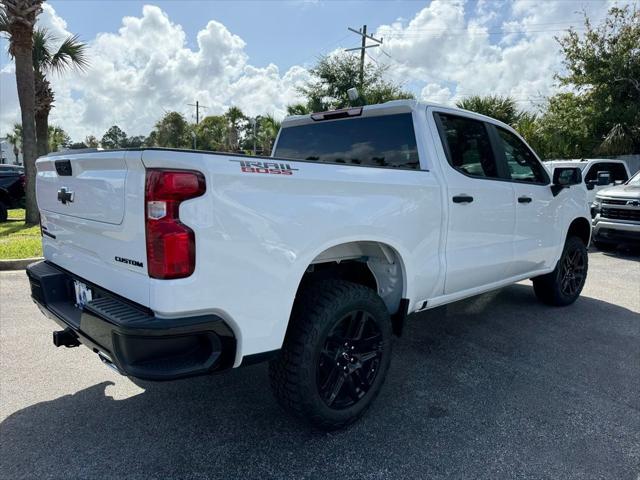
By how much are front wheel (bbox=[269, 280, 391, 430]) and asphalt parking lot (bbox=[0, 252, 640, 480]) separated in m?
0.21

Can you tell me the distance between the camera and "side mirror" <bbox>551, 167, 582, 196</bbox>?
14.7 feet

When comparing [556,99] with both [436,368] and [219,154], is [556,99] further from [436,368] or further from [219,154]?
[219,154]

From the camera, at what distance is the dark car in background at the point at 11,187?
43.1 ft

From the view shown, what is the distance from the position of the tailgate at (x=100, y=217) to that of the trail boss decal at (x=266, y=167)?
17.1 inches

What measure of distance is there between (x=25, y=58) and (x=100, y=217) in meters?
10.3

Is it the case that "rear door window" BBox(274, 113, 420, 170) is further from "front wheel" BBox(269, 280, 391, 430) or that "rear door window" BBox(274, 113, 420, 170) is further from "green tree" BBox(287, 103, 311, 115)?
"green tree" BBox(287, 103, 311, 115)

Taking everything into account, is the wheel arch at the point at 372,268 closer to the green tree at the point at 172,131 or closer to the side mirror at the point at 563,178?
the side mirror at the point at 563,178

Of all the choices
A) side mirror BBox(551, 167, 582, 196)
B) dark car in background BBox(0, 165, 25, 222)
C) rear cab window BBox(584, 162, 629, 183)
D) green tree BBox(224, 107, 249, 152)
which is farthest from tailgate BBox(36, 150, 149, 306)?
green tree BBox(224, 107, 249, 152)

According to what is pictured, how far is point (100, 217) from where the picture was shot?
90.3 inches

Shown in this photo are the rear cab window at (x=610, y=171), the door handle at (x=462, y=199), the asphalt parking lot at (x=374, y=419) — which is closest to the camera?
the asphalt parking lot at (x=374, y=419)

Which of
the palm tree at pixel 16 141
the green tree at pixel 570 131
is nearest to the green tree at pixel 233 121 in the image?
the palm tree at pixel 16 141

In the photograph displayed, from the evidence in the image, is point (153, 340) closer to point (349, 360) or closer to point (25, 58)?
point (349, 360)

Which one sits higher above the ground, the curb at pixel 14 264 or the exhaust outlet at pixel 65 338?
the exhaust outlet at pixel 65 338

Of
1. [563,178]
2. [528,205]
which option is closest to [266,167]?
[528,205]
